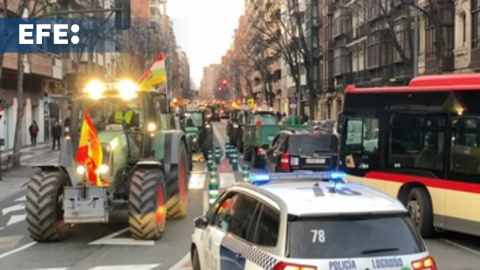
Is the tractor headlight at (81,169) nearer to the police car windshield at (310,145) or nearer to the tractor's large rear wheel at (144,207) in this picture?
the tractor's large rear wheel at (144,207)

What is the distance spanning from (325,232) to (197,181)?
1685 cm

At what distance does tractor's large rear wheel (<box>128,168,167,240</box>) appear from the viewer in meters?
11.1

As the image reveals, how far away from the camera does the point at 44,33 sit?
131ft

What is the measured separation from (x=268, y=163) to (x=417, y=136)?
379 inches

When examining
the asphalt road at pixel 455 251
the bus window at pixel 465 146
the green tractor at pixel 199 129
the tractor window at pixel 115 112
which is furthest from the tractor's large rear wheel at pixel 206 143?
the bus window at pixel 465 146

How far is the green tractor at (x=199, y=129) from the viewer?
32.9 metres

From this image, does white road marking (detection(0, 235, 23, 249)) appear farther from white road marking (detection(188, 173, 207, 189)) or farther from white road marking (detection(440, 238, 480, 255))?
white road marking (detection(188, 173, 207, 189))

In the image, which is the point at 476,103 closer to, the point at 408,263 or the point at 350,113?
the point at 350,113

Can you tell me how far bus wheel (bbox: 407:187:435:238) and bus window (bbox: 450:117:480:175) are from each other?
85cm

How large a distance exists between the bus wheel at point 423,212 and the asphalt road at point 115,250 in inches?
8.4

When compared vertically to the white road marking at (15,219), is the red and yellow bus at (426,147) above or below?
above

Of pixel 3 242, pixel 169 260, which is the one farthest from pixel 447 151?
pixel 3 242

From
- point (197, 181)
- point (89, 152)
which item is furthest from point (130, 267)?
point (197, 181)

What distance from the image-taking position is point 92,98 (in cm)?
1266
